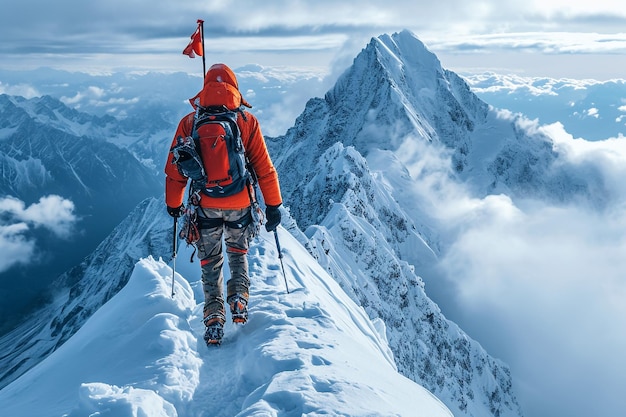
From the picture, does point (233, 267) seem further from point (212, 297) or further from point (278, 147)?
point (278, 147)

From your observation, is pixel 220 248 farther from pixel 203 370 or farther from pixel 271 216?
pixel 203 370

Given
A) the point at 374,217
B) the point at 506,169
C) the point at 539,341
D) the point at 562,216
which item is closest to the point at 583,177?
the point at 562,216

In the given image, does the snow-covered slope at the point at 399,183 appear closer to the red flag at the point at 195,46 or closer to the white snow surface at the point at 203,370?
the red flag at the point at 195,46

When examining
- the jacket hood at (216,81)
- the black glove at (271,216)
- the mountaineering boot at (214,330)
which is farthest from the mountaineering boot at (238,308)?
the jacket hood at (216,81)

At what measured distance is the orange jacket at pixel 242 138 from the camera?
7113 millimetres

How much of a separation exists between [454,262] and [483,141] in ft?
253

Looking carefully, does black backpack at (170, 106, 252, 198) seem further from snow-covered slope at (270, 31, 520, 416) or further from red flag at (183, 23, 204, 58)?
snow-covered slope at (270, 31, 520, 416)

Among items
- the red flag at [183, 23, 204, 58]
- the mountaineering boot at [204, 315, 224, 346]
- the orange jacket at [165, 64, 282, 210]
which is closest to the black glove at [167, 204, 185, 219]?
the orange jacket at [165, 64, 282, 210]

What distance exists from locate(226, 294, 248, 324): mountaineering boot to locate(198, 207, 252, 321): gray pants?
12cm

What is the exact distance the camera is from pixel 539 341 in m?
108

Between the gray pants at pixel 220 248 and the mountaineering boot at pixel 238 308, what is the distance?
0.41ft

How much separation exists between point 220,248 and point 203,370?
2271 mm

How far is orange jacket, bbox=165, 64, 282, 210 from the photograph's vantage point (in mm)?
7113

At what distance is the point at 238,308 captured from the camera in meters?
7.52
